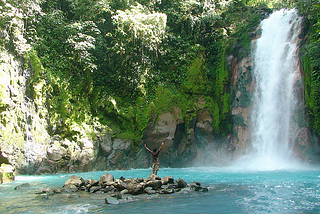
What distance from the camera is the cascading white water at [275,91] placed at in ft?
54.9

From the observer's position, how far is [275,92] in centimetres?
1761

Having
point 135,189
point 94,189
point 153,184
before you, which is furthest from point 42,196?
point 153,184

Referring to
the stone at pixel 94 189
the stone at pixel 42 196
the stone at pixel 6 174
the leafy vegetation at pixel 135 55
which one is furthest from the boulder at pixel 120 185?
the leafy vegetation at pixel 135 55

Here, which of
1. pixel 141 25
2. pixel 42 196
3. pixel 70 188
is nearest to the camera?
pixel 42 196

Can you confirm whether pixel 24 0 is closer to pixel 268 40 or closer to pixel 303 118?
pixel 268 40

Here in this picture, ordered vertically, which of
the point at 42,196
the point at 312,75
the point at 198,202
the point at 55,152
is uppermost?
the point at 312,75

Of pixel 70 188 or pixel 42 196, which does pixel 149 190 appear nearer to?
pixel 70 188

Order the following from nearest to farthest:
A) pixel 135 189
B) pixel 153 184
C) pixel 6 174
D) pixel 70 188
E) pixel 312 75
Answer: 1. pixel 135 189
2. pixel 153 184
3. pixel 70 188
4. pixel 6 174
5. pixel 312 75

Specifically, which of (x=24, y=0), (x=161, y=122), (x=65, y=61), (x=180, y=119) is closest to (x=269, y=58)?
(x=180, y=119)

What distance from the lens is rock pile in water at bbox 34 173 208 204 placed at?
7961 millimetres

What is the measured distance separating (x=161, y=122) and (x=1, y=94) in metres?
9.60

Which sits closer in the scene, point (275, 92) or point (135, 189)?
point (135, 189)

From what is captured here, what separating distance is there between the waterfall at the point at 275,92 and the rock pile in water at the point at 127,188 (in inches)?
375

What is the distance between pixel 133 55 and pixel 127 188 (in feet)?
38.5
